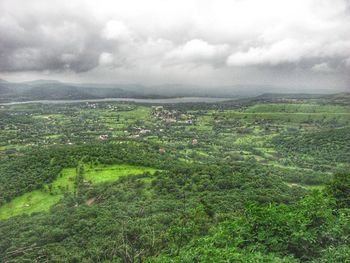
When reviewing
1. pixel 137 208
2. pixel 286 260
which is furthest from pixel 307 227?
pixel 137 208

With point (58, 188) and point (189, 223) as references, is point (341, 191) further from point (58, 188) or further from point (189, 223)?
point (58, 188)

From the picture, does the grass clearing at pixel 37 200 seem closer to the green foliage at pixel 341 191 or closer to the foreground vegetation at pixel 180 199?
the foreground vegetation at pixel 180 199

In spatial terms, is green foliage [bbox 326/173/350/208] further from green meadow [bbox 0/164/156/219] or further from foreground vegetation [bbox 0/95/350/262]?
green meadow [bbox 0/164/156/219]

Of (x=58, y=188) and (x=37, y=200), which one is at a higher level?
(x=58, y=188)

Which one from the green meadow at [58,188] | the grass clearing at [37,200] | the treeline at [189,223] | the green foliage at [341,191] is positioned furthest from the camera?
the green meadow at [58,188]

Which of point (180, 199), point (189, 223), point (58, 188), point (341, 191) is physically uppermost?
point (341, 191)

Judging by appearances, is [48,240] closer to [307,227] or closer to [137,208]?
[137,208]

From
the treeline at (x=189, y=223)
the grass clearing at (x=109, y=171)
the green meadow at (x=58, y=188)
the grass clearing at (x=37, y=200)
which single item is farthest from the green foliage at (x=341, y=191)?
the grass clearing at (x=37, y=200)

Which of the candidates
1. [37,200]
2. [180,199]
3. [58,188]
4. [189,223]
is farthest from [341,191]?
[37,200]
